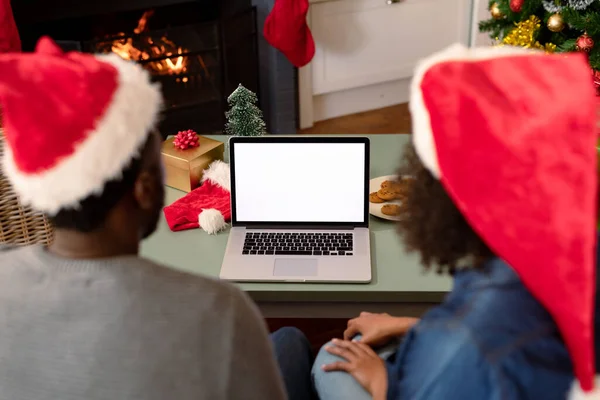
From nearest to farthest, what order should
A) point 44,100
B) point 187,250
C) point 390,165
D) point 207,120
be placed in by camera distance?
point 44,100, point 187,250, point 390,165, point 207,120

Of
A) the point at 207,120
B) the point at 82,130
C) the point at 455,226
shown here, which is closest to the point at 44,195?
the point at 82,130

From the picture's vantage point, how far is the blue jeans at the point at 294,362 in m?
1.38

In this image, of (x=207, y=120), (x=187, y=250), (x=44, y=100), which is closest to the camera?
(x=44, y=100)

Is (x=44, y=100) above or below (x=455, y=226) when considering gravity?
above

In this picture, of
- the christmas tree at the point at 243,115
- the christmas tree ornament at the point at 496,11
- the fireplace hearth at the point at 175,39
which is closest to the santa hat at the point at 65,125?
the christmas tree at the point at 243,115

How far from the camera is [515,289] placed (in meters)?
0.92

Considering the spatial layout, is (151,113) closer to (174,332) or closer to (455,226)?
(174,332)

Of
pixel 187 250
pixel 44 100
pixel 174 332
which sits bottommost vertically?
pixel 187 250

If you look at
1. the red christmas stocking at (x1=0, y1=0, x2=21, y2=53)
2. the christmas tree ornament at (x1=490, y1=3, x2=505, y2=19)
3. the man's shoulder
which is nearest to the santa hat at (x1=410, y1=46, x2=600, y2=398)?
the man's shoulder

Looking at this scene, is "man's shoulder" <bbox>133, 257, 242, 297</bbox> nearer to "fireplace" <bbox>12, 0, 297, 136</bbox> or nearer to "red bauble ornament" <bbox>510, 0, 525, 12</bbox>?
"red bauble ornament" <bbox>510, 0, 525, 12</bbox>

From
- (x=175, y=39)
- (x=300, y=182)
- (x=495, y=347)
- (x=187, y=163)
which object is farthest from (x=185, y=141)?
(x=175, y=39)

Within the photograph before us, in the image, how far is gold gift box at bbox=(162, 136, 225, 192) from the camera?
1.76 m

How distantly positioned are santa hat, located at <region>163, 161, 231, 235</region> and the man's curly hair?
26.0 inches

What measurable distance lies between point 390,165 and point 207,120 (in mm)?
1829
